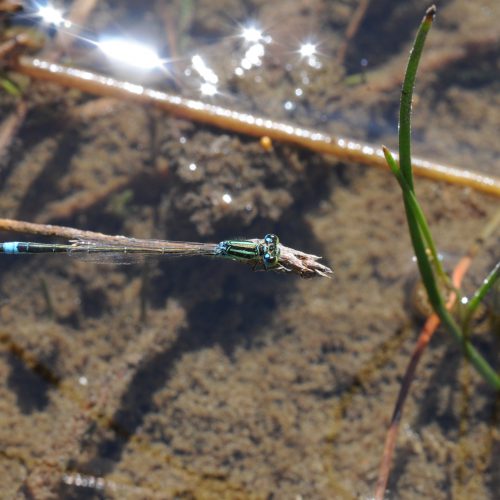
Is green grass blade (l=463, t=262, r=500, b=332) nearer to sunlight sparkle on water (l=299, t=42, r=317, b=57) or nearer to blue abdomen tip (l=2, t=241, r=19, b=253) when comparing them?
sunlight sparkle on water (l=299, t=42, r=317, b=57)

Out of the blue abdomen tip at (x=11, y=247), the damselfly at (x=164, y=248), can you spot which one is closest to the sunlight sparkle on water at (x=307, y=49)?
the damselfly at (x=164, y=248)

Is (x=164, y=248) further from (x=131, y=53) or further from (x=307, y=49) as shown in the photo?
(x=307, y=49)

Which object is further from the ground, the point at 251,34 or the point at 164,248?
the point at 251,34

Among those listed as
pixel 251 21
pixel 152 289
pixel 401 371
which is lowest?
pixel 401 371

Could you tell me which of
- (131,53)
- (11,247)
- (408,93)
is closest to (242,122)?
(131,53)

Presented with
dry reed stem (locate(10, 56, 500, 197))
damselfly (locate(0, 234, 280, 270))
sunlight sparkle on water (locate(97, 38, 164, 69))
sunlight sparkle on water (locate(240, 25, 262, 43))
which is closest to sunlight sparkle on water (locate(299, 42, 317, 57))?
sunlight sparkle on water (locate(240, 25, 262, 43))

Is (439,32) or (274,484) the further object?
(439,32)

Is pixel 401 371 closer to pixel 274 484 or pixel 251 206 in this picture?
pixel 274 484

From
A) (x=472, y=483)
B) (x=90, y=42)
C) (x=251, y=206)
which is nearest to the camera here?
(x=472, y=483)

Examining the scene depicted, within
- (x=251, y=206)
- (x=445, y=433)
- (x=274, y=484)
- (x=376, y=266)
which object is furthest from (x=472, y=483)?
(x=251, y=206)
